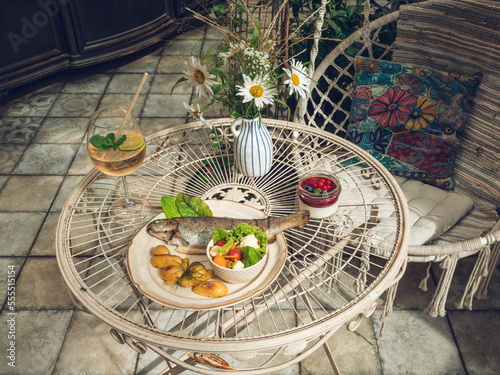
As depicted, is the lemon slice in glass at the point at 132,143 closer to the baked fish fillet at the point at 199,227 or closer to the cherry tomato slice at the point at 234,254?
the baked fish fillet at the point at 199,227

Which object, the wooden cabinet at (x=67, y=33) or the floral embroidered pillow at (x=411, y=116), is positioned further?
the wooden cabinet at (x=67, y=33)

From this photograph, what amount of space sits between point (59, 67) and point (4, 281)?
1739 mm


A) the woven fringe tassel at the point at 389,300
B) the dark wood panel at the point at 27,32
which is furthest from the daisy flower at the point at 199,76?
the dark wood panel at the point at 27,32

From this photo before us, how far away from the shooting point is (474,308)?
185 centimetres

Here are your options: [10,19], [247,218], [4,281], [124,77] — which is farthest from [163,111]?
[247,218]

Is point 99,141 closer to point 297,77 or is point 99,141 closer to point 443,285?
point 297,77

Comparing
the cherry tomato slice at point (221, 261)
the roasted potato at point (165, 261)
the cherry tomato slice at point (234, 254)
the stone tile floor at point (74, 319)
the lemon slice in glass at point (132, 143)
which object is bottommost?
the stone tile floor at point (74, 319)

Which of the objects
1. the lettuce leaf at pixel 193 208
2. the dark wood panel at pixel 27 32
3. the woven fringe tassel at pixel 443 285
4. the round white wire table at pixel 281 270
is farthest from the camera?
the dark wood panel at pixel 27 32

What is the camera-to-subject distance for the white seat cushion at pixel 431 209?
157 cm

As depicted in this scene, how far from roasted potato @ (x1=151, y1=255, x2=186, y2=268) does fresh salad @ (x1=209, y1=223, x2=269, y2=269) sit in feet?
0.31

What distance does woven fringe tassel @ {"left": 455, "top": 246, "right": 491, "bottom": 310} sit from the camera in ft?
4.98

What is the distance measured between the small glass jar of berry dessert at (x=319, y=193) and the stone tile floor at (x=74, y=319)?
68 centimetres

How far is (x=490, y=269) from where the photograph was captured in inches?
66.6

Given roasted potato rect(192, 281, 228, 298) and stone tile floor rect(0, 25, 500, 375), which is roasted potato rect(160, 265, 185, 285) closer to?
roasted potato rect(192, 281, 228, 298)
